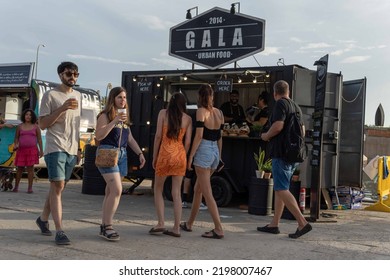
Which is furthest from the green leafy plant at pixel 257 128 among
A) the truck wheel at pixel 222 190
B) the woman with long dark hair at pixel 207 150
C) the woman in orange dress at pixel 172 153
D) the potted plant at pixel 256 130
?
the woman in orange dress at pixel 172 153

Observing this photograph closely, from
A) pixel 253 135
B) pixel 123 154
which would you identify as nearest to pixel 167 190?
pixel 253 135

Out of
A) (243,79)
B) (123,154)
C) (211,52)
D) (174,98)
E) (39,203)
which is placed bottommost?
(39,203)

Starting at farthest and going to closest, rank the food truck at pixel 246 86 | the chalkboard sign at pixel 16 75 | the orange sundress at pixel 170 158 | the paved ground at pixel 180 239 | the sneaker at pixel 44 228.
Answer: the chalkboard sign at pixel 16 75
the food truck at pixel 246 86
the orange sundress at pixel 170 158
the sneaker at pixel 44 228
the paved ground at pixel 180 239

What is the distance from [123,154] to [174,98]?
913 mm

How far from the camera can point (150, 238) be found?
512cm

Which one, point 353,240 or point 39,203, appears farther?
point 39,203

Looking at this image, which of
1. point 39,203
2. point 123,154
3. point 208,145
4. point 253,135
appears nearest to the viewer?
point 123,154

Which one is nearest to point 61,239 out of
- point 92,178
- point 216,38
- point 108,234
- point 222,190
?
point 108,234

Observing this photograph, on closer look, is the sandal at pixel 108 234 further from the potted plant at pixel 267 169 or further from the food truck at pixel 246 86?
the food truck at pixel 246 86

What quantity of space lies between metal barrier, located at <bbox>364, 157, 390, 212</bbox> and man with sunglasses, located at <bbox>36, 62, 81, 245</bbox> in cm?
680

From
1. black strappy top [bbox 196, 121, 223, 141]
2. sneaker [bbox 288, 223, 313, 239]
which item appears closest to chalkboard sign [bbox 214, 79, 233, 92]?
black strappy top [bbox 196, 121, 223, 141]

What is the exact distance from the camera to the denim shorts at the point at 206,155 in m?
5.30

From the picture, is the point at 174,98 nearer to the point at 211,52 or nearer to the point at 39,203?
the point at 39,203

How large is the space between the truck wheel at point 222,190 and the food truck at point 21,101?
5.42 meters
